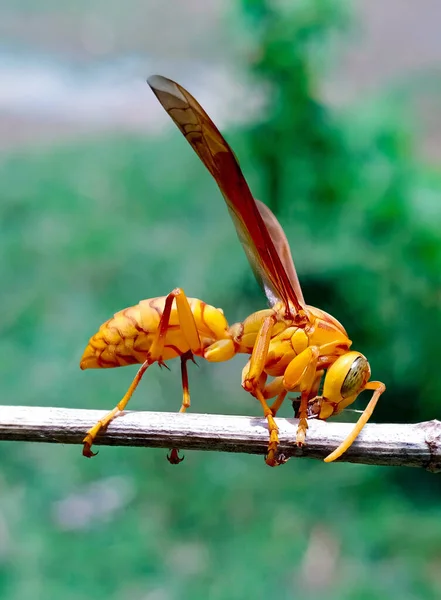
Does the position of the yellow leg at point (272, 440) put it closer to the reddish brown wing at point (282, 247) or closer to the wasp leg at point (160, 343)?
the wasp leg at point (160, 343)

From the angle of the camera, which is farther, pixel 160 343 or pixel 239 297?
pixel 239 297

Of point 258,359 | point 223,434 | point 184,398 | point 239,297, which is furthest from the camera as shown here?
point 239,297

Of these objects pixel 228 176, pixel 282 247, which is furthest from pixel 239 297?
pixel 228 176

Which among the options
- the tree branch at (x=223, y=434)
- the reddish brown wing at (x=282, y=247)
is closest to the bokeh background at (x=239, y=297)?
the reddish brown wing at (x=282, y=247)

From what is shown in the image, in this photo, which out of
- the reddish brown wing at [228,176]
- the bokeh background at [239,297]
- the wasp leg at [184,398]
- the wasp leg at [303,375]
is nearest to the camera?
the reddish brown wing at [228,176]

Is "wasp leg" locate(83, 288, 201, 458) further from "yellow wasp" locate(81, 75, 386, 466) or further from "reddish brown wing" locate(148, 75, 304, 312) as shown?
"reddish brown wing" locate(148, 75, 304, 312)

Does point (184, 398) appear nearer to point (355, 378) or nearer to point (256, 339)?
point (256, 339)
